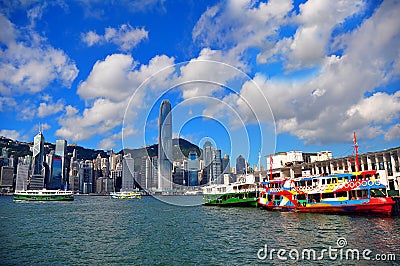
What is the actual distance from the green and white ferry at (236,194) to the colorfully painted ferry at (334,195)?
11.4 m

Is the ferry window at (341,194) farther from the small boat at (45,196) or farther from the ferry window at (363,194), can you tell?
the small boat at (45,196)

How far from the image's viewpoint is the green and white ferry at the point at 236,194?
74562mm

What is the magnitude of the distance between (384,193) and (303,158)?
45358 mm

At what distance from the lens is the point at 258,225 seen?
4088 cm

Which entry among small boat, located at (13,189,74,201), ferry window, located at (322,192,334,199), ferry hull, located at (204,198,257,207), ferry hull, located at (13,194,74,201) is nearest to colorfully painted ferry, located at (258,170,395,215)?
ferry window, located at (322,192,334,199)

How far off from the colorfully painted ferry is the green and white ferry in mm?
11427

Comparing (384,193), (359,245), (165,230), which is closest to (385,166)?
(384,193)

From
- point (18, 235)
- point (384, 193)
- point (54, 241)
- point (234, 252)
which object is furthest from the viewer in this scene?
point (384, 193)

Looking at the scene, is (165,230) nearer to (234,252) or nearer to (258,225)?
(258,225)

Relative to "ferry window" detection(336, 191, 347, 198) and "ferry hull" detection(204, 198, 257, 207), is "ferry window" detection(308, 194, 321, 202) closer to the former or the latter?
"ferry window" detection(336, 191, 347, 198)

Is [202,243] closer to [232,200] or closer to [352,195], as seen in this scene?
[352,195]

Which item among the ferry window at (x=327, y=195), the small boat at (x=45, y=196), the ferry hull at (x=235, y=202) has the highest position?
the ferry window at (x=327, y=195)

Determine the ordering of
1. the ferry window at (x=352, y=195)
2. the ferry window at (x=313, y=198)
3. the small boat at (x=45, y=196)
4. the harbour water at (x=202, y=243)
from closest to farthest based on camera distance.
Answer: the harbour water at (x=202, y=243) → the ferry window at (x=352, y=195) → the ferry window at (x=313, y=198) → the small boat at (x=45, y=196)

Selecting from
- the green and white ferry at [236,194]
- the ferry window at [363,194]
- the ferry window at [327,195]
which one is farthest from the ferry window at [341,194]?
the green and white ferry at [236,194]
